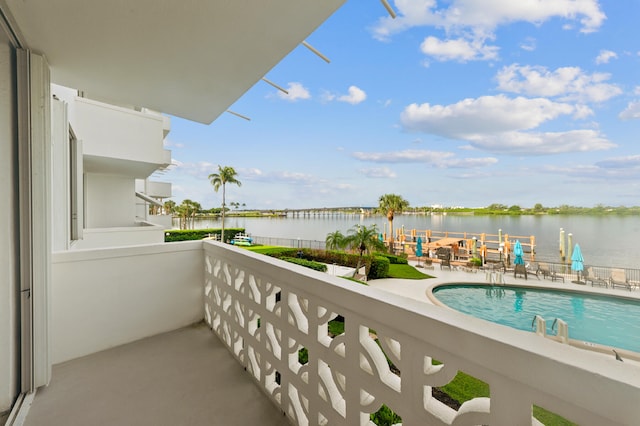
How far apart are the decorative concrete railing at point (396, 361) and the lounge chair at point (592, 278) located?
17.4 meters

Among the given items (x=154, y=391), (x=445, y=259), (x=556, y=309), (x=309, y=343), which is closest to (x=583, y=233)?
(x=445, y=259)

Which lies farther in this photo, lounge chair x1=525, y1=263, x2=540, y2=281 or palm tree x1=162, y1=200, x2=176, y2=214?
palm tree x1=162, y1=200, x2=176, y2=214

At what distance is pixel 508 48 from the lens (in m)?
42.7

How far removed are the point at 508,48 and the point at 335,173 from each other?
36628 mm

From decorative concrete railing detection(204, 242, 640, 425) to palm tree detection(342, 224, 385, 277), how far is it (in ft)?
40.7

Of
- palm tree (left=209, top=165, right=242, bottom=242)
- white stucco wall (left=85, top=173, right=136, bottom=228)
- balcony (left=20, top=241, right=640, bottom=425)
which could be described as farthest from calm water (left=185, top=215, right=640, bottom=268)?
balcony (left=20, top=241, right=640, bottom=425)

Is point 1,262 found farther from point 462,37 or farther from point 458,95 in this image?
point 458,95

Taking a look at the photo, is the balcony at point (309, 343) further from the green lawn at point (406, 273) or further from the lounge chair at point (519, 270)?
the lounge chair at point (519, 270)

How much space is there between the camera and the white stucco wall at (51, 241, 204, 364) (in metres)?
2.46

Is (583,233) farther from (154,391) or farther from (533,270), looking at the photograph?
(154,391)

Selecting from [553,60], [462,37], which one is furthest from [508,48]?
[462,37]

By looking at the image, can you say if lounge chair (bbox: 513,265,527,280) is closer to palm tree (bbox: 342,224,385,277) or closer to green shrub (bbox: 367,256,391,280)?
green shrub (bbox: 367,256,391,280)

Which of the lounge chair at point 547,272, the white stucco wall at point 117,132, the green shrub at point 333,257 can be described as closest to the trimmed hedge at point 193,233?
the green shrub at point 333,257

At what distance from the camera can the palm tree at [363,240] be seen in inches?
568
